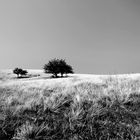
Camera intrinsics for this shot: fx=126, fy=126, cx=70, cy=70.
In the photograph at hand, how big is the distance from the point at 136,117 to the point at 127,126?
1.93 ft

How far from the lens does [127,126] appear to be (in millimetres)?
2607

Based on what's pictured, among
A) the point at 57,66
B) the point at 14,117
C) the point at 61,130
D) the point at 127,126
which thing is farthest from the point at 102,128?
the point at 57,66

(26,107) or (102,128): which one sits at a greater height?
(26,107)

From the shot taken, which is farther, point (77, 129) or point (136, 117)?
point (136, 117)

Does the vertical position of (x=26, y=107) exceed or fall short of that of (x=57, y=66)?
it falls short

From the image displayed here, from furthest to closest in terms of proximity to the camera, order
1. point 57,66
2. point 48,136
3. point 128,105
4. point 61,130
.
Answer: point 57,66
point 128,105
point 61,130
point 48,136

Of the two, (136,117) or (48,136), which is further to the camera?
(136,117)

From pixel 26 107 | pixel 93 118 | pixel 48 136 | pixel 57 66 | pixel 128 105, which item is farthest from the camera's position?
pixel 57 66

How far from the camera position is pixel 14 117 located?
9.65 feet

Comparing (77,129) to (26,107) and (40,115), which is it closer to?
(40,115)

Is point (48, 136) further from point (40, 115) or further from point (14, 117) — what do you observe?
point (14, 117)

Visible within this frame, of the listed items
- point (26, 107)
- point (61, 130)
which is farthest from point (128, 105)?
point (26, 107)

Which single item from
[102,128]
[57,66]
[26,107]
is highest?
[57,66]

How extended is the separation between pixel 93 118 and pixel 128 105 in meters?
1.60
